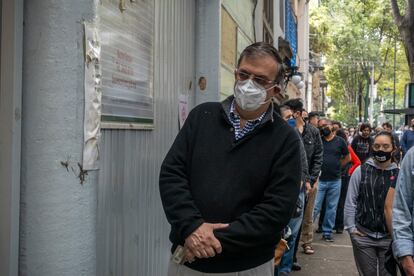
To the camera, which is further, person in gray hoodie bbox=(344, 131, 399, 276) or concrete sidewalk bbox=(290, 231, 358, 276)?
concrete sidewalk bbox=(290, 231, 358, 276)

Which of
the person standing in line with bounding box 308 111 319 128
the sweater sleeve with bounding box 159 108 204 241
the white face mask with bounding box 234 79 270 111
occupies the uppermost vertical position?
the person standing in line with bounding box 308 111 319 128

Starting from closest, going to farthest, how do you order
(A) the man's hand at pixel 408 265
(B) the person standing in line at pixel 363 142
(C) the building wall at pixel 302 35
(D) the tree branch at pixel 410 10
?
(A) the man's hand at pixel 408 265 < (B) the person standing in line at pixel 363 142 < (D) the tree branch at pixel 410 10 < (C) the building wall at pixel 302 35

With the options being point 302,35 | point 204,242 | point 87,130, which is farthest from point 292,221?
point 302,35

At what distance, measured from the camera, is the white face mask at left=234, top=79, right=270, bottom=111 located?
2.64 meters

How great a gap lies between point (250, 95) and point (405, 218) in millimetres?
1344

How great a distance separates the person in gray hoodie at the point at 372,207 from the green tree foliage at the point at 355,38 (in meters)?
29.1

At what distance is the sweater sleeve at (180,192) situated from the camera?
95.8 inches

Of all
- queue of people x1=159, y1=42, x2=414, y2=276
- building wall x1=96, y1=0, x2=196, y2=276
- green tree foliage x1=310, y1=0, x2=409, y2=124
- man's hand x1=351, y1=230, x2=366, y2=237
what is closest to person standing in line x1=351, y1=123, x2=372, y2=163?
building wall x1=96, y1=0, x2=196, y2=276

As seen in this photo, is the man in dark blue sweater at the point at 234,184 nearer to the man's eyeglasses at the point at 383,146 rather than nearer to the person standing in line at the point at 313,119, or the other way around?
the man's eyeglasses at the point at 383,146

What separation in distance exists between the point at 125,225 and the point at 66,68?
151 cm

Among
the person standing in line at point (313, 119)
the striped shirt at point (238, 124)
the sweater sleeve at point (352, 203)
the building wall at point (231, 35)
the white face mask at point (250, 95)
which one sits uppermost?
the building wall at point (231, 35)

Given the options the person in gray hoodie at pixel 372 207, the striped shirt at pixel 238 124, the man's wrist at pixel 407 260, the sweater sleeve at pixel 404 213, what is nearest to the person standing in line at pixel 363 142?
the person in gray hoodie at pixel 372 207

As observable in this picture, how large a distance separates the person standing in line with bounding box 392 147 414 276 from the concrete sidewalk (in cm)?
383

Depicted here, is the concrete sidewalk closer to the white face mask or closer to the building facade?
the building facade
